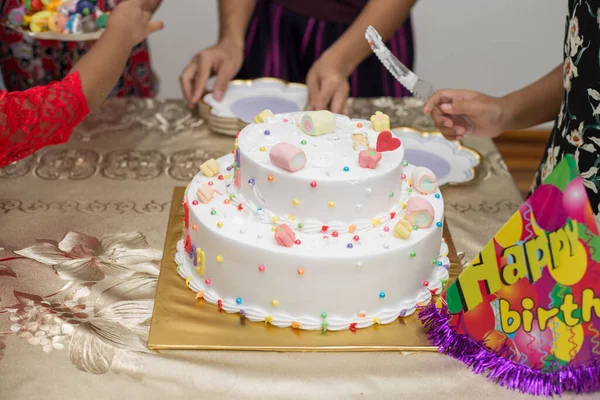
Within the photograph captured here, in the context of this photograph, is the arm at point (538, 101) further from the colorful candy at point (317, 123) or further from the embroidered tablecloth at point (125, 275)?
the colorful candy at point (317, 123)

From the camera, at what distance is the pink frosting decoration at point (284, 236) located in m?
1.18

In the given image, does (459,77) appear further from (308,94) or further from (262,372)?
(262,372)

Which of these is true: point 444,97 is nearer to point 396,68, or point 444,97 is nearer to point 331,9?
point 396,68

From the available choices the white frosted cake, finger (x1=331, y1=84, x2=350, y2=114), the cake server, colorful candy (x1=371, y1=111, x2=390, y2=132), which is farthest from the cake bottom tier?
finger (x1=331, y1=84, x2=350, y2=114)

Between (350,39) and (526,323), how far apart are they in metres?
1.08

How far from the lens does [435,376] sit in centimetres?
115

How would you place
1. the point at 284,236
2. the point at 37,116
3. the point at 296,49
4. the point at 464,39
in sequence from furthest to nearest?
the point at 464,39
the point at 296,49
the point at 37,116
the point at 284,236

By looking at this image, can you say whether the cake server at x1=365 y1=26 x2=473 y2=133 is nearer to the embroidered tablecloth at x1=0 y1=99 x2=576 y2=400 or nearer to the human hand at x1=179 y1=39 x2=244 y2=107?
the embroidered tablecloth at x1=0 y1=99 x2=576 y2=400

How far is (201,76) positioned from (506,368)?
120cm

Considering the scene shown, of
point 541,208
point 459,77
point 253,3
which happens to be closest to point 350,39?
point 253,3

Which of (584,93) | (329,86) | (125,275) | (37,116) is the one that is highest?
(584,93)

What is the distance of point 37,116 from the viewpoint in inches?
55.9

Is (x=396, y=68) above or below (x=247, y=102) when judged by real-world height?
above

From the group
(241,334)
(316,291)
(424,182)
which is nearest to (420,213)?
(424,182)
